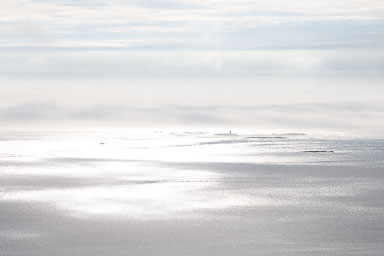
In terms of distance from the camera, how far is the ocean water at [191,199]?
3691cm

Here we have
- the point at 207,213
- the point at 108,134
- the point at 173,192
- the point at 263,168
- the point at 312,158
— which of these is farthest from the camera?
the point at 108,134

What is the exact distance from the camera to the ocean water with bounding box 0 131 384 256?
36906 mm

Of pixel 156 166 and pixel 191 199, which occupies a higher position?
pixel 191 199

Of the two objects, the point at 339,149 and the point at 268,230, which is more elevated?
the point at 268,230

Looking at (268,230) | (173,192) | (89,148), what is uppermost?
(268,230)

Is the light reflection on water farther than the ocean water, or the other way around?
the light reflection on water

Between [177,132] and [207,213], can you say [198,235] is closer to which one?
[207,213]

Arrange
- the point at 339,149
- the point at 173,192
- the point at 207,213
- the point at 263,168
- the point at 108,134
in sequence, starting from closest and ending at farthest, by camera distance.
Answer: the point at 207,213 → the point at 173,192 → the point at 263,168 → the point at 339,149 → the point at 108,134

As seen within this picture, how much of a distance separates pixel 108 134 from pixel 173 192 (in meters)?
71.2

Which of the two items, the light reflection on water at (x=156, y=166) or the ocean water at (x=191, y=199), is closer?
the ocean water at (x=191, y=199)

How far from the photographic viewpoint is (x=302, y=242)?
122 feet

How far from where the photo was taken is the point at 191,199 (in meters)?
52.4

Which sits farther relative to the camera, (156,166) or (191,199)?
(156,166)

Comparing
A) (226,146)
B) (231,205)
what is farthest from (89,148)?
(231,205)
